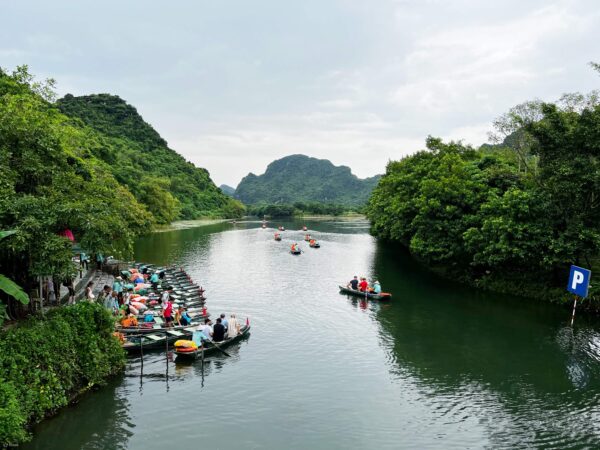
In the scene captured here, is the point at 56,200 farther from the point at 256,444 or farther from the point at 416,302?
the point at 416,302

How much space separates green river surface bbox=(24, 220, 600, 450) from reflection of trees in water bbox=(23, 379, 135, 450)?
0.18 ft

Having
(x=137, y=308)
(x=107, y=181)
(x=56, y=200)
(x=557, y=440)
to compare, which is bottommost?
(x=557, y=440)

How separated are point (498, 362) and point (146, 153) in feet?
520

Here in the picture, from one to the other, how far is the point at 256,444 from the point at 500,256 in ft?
82.4

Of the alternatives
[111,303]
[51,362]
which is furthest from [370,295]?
[51,362]

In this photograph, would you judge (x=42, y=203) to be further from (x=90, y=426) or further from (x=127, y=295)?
(x=127, y=295)

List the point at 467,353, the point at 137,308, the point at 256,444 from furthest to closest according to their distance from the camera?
Answer: the point at 137,308 < the point at 467,353 < the point at 256,444

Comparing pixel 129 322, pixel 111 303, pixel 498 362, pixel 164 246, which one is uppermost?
pixel 164 246

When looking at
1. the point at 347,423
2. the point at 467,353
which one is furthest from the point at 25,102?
the point at 467,353

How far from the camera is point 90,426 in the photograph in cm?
1481

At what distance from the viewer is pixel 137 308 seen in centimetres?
2753

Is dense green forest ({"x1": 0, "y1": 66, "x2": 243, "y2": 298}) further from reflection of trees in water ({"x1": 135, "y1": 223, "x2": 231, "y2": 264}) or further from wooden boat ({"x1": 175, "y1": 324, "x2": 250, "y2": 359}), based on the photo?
reflection of trees in water ({"x1": 135, "y1": 223, "x2": 231, "y2": 264})

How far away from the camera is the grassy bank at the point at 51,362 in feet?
41.1

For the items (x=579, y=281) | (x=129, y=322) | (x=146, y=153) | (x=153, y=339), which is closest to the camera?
(x=153, y=339)
